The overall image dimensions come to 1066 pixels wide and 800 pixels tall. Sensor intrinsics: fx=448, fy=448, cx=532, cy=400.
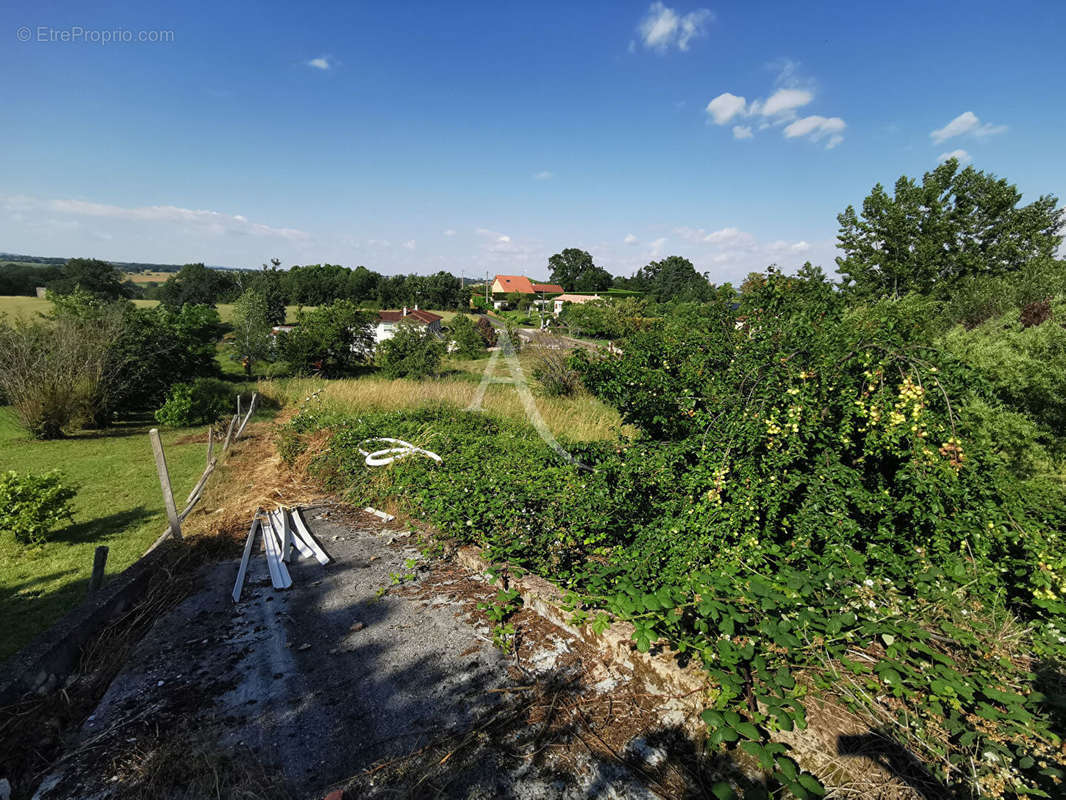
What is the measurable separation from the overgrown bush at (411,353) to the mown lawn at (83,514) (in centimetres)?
935

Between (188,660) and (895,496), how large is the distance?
15.7 ft

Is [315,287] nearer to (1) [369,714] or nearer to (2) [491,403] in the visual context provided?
(2) [491,403]

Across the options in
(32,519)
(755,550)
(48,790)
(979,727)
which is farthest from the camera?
(32,519)

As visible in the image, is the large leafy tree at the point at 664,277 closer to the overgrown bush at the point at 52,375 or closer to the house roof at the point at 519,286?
the house roof at the point at 519,286

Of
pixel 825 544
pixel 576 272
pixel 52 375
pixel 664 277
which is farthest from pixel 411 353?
pixel 576 272

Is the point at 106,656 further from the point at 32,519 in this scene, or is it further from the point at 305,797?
the point at 32,519

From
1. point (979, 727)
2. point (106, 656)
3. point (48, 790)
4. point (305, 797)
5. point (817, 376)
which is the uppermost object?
point (817, 376)

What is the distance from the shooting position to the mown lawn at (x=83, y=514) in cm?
439

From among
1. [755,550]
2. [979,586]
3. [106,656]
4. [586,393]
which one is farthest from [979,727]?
[586,393]

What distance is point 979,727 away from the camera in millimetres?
1905

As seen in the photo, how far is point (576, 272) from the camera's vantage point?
85938 mm

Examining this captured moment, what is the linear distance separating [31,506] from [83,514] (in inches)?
55.1

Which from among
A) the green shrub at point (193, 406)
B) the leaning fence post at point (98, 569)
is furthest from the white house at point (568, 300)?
the leaning fence post at point (98, 569)

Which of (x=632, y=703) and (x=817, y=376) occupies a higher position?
(x=817, y=376)
